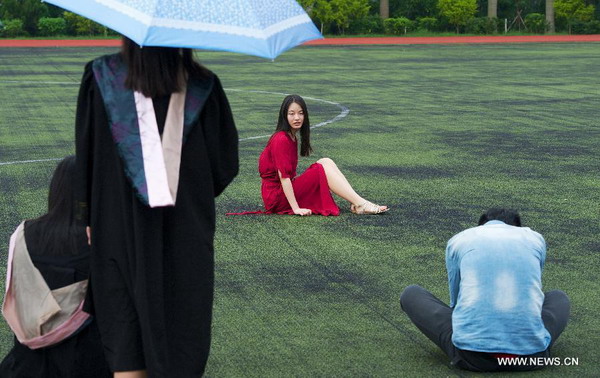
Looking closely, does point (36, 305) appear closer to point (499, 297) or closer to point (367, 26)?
point (499, 297)

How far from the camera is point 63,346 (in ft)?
15.0

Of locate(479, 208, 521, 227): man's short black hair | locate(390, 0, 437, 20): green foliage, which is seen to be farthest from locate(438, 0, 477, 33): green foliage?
locate(479, 208, 521, 227): man's short black hair

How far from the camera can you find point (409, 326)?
6.14m

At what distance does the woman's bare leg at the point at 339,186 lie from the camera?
29.9ft

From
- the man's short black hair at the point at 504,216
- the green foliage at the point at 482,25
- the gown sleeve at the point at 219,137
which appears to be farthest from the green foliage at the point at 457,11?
the gown sleeve at the point at 219,137

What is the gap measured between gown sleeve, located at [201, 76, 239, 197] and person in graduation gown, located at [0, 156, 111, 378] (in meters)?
0.65

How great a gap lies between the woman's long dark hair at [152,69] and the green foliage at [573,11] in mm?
47216

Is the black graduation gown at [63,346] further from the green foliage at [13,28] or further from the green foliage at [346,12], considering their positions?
the green foliage at [346,12]

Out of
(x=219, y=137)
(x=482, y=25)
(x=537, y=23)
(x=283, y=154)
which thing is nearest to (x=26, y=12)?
(x=482, y=25)

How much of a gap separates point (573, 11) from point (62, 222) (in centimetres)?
4809

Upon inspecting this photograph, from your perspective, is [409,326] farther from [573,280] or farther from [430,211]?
[430,211]

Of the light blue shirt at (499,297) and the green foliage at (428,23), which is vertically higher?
the light blue shirt at (499,297)

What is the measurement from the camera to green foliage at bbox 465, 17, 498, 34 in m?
47.6

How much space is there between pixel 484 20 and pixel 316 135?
115ft
